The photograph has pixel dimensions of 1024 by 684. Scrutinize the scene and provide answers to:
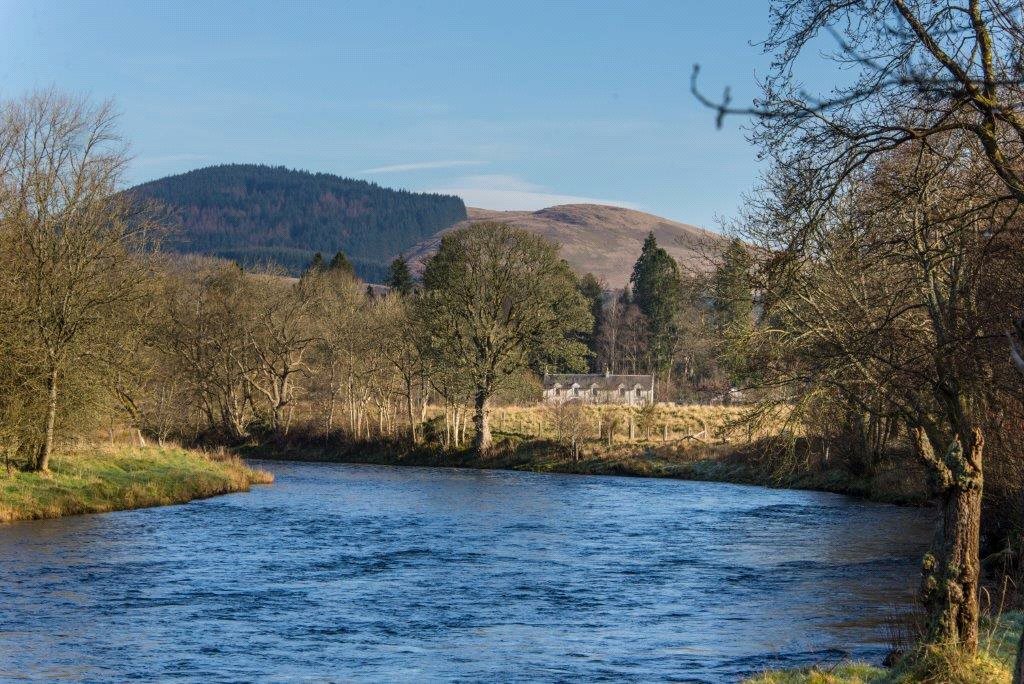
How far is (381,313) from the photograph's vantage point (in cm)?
6856

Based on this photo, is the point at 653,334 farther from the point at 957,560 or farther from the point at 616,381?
the point at 957,560

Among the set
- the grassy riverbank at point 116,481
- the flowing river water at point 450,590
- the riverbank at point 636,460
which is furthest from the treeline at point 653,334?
the flowing river water at point 450,590

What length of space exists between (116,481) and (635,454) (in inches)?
1073

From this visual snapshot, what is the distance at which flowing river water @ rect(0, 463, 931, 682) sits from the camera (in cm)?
1598

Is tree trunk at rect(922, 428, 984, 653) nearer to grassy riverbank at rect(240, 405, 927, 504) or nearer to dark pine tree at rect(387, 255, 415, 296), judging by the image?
grassy riverbank at rect(240, 405, 927, 504)

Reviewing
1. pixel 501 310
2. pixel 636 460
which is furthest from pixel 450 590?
pixel 501 310

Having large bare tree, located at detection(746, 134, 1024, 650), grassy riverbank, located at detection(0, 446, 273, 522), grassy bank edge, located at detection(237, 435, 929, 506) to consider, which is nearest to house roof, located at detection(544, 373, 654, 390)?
A: grassy bank edge, located at detection(237, 435, 929, 506)

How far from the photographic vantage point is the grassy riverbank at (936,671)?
10859mm

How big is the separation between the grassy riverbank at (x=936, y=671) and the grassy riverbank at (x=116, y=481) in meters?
24.8

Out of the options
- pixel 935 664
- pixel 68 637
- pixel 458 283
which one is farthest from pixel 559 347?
pixel 935 664

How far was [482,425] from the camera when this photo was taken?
62219 mm

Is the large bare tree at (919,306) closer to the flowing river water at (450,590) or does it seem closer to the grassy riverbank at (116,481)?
the flowing river water at (450,590)

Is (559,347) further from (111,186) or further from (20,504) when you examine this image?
(20,504)

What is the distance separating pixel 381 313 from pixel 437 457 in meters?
10.9
